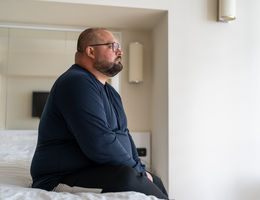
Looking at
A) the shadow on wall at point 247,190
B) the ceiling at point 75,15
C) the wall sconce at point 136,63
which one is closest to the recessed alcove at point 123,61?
the ceiling at point 75,15

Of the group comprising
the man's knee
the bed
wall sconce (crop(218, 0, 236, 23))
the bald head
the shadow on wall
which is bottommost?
the shadow on wall

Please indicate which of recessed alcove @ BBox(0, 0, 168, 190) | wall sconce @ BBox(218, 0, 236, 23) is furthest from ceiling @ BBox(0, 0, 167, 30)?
wall sconce @ BBox(218, 0, 236, 23)

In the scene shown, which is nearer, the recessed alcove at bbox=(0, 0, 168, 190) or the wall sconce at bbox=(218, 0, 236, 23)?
the wall sconce at bbox=(218, 0, 236, 23)

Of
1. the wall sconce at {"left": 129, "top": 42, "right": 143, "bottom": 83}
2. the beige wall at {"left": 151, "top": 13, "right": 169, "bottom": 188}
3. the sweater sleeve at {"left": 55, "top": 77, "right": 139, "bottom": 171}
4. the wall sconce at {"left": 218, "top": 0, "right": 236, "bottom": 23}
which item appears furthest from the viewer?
the wall sconce at {"left": 129, "top": 42, "right": 143, "bottom": 83}

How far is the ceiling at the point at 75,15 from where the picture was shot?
2.48 m

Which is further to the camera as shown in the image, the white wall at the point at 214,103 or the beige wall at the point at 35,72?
the beige wall at the point at 35,72

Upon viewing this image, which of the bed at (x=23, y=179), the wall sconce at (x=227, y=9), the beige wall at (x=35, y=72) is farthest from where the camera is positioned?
the beige wall at (x=35, y=72)

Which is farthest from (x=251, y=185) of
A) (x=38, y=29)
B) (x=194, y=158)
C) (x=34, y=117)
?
(x=38, y=29)

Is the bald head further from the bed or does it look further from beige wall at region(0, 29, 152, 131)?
beige wall at region(0, 29, 152, 131)

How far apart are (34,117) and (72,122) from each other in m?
1.81

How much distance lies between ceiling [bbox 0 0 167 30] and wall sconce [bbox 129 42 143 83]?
230 mm

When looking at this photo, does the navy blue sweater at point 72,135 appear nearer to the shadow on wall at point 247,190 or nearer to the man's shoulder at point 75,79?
the man's shoulder at point 75,79

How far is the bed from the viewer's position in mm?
927

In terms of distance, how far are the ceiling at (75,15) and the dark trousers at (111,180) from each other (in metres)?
1.72
